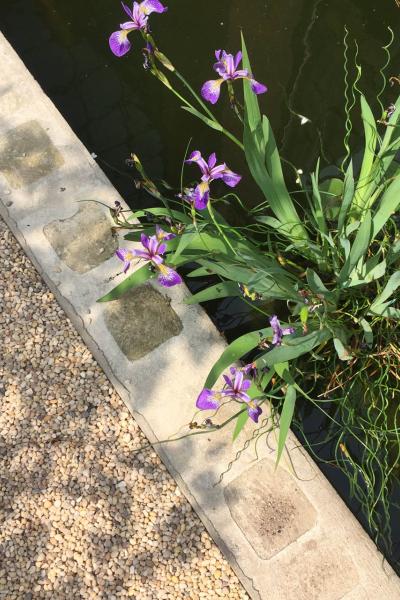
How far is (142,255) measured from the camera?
170cm

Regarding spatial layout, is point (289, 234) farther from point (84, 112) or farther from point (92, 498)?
point (84, 112)

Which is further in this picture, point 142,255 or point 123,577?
point 123,577

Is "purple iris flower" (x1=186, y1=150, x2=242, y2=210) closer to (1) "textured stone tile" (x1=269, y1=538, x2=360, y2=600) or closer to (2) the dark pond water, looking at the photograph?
(2) the dark pond water

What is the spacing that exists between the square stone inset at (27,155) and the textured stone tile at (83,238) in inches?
9.9

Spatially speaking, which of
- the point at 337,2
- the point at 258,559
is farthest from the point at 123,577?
the point at 337,2

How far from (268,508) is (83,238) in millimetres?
1238

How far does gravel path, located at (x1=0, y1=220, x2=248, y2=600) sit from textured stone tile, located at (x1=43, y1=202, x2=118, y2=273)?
21 cm

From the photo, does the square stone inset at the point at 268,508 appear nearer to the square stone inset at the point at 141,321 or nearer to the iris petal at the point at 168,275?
the square stone inset at the point at 141,321

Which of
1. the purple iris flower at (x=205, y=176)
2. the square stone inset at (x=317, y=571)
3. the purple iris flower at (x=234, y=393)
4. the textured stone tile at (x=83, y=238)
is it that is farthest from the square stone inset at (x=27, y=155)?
the square stone inset at (x=317, y=571)

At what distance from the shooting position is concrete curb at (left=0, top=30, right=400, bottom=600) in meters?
2.13

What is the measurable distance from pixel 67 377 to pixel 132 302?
384 mm

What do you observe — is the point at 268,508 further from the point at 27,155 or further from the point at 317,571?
the point at 27,155

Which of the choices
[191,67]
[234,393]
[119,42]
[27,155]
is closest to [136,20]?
[119,42]

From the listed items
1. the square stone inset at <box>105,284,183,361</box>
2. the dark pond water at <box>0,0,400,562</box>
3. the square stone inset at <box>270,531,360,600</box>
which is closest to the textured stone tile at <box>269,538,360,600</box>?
the square stone inset at <box>270,531,360,600</box>
